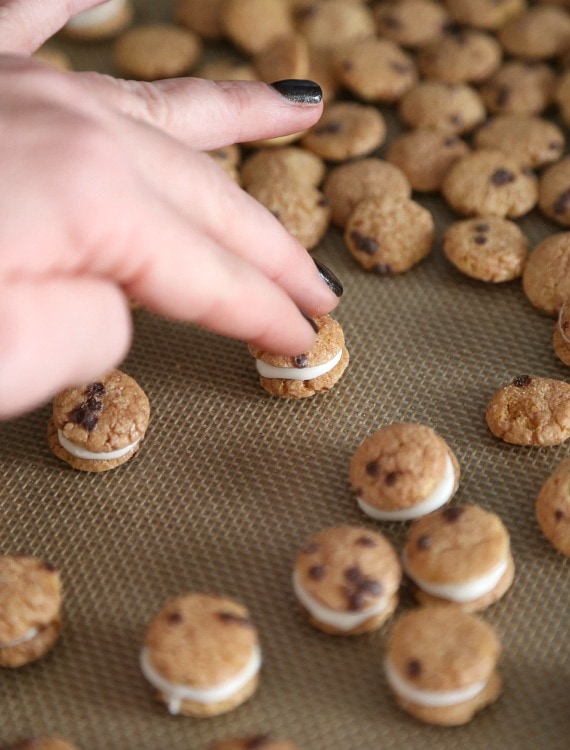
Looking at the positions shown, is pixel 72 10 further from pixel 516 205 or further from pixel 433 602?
pixel 433 602

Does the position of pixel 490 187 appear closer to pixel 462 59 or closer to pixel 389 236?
pixel 389 236

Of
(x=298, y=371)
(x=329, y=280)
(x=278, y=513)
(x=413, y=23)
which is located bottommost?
(x=278, y=513)

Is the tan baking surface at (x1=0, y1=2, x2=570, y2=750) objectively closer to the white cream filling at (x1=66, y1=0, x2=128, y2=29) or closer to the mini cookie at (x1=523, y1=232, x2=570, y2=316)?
the mini cookie at (x1=523, y1=232, x2=570, y2=316)

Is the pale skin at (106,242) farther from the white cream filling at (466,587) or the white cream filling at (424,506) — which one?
the white cream filling at (466,587)

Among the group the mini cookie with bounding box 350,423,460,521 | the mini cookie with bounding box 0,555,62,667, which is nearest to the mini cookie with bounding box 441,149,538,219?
the mini cookie with bounding box 350,423,460,521

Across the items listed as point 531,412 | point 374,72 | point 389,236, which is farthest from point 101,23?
point 531,412

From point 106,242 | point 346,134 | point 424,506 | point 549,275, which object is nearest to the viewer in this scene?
point 106,242

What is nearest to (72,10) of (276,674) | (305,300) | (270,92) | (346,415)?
(270,92)
